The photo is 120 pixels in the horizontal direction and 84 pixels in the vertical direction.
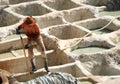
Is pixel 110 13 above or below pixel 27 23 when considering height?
below

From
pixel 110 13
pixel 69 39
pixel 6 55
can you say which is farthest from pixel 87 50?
pixel 110 13

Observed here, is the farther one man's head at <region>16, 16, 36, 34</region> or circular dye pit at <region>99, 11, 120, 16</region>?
circular dye pit at <region>99, 11, 120, 16</region>

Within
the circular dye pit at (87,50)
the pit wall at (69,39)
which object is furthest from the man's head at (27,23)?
the circular dye pit at (87,50)

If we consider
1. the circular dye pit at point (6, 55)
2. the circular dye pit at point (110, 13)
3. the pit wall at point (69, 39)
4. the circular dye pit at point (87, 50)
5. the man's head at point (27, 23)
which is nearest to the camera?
the man's head at point (27, 23)

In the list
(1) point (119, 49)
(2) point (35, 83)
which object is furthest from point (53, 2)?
(2) point (35, 83)

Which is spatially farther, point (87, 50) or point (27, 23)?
point (87, 50)

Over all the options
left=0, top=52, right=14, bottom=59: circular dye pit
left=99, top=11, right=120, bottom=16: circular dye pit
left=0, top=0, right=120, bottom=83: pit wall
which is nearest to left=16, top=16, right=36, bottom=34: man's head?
left=0, top=0, right=120, bottom=83: pit wall

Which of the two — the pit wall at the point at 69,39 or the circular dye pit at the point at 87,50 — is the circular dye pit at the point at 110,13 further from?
the circular dye pit at the point at 87,50

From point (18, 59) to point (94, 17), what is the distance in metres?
6.85

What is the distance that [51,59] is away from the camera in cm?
1741

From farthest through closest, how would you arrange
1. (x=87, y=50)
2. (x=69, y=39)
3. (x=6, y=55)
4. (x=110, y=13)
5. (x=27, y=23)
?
1. (x=110, y=13)
2. (x=69, y=39)
3. (x=87, y=50)
4. (x=6, y=55)
5. (x=27, y=23)

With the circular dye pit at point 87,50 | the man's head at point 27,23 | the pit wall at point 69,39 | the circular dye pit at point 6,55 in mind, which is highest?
the man's head at point 27,23

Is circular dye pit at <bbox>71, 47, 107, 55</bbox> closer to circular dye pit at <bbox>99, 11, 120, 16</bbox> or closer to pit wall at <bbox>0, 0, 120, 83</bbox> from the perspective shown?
pit wall at <bbox>0, 0, 120, 83</bbox>

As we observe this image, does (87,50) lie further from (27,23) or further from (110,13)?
(110,13)
